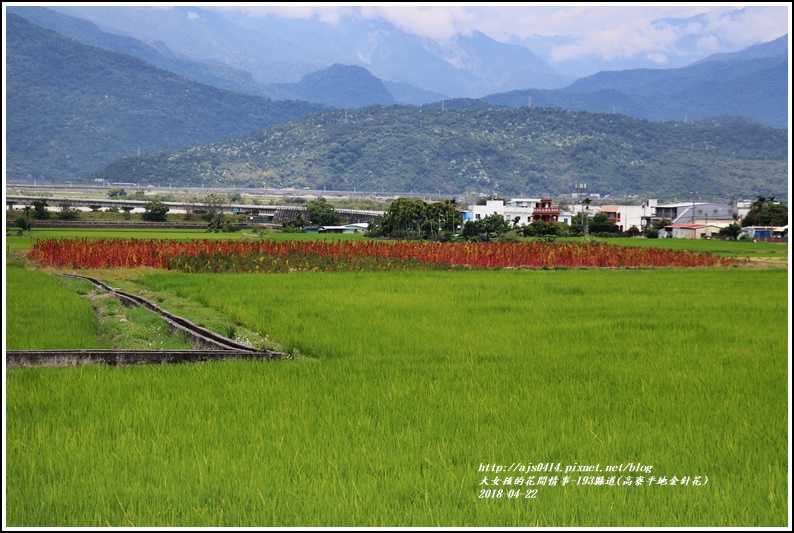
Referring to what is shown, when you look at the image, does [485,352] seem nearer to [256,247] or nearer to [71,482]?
[71,482]

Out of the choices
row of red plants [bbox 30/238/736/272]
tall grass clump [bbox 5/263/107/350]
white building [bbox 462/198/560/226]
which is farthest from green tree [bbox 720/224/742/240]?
tall grass clump [bbox 5/263/107/350]

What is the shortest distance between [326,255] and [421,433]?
2180 centimetres

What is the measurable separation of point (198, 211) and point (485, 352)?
196 ft

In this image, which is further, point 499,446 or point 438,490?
point 499,446

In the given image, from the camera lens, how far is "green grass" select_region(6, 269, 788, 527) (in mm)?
4777

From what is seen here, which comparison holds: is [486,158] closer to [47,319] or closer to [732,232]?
[732,232]

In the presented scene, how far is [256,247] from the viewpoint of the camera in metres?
28.6

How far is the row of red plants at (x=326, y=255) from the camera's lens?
25.7 metres

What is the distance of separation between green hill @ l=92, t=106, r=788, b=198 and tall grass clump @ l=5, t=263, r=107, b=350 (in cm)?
14415

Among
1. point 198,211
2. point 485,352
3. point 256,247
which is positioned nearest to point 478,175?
point 198,211

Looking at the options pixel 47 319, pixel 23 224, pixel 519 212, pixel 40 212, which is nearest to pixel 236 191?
pixel 519 212

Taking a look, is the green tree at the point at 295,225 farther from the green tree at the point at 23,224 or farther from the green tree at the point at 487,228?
the green tree at the point at 23,224

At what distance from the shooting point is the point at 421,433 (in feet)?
20.5

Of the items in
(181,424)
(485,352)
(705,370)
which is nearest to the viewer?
(181,424)
